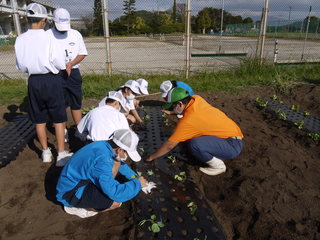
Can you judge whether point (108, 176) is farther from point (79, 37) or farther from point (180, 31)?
point (180, 31)

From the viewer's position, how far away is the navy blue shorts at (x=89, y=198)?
2.23m

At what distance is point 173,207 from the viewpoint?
2549mm

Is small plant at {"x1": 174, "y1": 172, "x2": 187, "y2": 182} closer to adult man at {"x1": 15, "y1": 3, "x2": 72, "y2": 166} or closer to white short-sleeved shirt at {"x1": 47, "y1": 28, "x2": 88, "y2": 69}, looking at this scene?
adult man at {"x1": 15, "y1": 3, "x2": 72, "y2": 166}

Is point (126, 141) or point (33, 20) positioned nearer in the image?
point (126, 141)

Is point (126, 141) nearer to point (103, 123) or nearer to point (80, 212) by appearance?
point (103, 123)

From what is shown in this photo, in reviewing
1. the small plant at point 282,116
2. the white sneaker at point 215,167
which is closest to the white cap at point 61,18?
the white sneaker at point 215,167

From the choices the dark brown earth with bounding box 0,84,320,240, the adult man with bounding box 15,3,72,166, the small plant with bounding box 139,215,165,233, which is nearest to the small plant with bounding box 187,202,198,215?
the dark brown earth with bounding box 0,84,320,240

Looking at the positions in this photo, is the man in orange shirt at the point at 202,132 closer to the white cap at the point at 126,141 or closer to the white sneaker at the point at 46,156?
the white cap at the point at 126,141

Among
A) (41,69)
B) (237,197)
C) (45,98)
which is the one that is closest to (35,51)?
(41,69)

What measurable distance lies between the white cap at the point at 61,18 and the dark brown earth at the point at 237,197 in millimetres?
1605

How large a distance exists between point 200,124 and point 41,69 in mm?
1747

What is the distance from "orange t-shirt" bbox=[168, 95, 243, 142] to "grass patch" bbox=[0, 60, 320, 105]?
10.8 feet

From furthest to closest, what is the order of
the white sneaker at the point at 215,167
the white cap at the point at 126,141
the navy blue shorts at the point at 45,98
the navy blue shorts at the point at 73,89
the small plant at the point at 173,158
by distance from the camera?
the navy blue shorts at the point at 73,89 → the small plant at the point at 173,158 → the white sneaker at the point at 215,167 → the navy blue shorts at the point at 45,98 → the white cap at the point at 126,141

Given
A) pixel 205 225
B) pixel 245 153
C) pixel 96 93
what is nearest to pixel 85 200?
pixel 205 225
